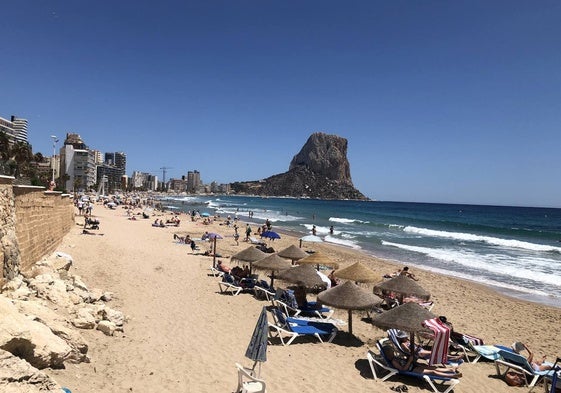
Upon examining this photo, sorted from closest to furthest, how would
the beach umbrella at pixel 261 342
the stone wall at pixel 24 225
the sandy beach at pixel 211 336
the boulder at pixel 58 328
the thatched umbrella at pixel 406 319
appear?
1. the beach umbrella at pixel 261 342
2. the boulder at pixel 58 328
3. the sandy beach at pixel 211 336
4. the thatched umbrella at pixel 406 319
5. the stone wall at pixel 24 225

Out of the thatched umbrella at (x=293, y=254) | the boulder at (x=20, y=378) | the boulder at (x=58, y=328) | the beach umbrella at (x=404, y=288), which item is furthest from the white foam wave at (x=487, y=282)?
the boulder at (x=20, y=378)

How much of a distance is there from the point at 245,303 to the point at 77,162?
107902 millimetres

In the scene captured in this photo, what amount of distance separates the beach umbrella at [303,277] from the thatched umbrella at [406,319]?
2844 millimetres

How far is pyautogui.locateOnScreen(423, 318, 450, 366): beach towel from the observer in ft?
21.4

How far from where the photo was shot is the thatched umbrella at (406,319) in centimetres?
705

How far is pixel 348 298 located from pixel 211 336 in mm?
3145

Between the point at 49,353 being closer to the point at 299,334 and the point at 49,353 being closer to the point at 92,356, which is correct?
the point at 92,356

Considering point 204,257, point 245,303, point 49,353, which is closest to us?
point 49,353

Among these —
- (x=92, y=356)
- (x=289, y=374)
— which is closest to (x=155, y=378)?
(x=92, y=356)

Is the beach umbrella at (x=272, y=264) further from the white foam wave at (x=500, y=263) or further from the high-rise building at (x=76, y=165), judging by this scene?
the high-rise building at (x=76, y=165)

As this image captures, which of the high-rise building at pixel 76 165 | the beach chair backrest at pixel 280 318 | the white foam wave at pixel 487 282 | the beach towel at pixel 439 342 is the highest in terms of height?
the high-rise building at pixel 76 165

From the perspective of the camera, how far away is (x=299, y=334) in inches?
335

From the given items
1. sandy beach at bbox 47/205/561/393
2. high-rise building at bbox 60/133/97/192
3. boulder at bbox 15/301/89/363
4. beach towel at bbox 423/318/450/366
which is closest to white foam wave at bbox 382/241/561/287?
sandy beach at bbox 47/205/561/393

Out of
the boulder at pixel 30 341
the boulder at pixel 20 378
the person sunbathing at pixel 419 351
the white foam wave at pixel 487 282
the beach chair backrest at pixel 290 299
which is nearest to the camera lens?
the boulder at pixel 20 378
